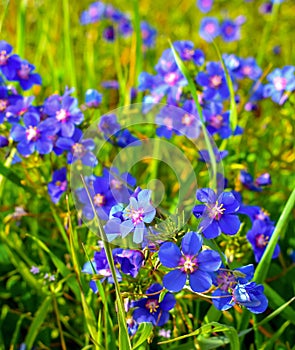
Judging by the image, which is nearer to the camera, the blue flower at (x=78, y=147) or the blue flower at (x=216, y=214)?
the blue flower at (x=216, y=214)

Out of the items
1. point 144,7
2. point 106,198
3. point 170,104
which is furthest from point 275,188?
point 144,7

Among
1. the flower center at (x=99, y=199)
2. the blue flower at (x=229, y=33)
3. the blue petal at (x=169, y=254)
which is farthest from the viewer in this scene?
the blue flower at (x=229, y=33)

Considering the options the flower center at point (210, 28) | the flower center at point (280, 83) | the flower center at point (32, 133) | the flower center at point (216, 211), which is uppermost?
the flower center at point (210, 28)

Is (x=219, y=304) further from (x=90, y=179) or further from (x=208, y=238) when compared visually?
(x=90, y=179)

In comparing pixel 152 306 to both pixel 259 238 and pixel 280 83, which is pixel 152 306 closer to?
pixel 259 238

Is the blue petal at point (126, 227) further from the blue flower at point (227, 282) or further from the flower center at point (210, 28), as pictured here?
the flower center at point (210, 28)

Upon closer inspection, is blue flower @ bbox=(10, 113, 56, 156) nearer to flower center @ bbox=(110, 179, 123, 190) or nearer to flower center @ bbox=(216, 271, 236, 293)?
flower center @ bbox=(110, 179, 123, 190)

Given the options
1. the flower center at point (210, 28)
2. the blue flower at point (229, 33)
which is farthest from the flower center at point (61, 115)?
the blue flower at point (229, 33)
